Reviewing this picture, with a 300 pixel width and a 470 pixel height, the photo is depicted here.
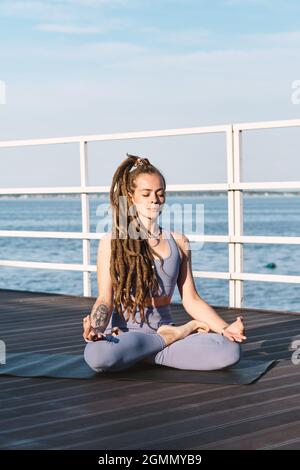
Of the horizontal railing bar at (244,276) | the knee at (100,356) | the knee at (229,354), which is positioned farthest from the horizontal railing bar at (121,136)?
the knee at (100,356)

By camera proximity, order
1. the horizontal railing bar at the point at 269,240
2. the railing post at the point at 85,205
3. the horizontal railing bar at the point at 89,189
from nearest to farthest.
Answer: the horizontal railing bar at the point at 269,240
the horizontal railing bar at the point at 89,189
the railing post at the point at 85,205

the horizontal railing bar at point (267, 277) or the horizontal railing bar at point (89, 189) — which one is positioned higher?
the horizontal railing bar at point (89, 189)

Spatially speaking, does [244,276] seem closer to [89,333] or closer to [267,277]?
[267,277]

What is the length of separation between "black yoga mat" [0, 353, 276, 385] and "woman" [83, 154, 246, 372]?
43mm

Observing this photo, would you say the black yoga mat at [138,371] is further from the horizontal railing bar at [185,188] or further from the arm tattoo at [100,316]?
the horizontal railing bar at [185,188]

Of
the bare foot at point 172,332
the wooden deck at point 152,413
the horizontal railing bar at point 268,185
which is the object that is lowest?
the wooden deck at point 152,413

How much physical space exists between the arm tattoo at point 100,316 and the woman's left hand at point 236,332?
52 cm

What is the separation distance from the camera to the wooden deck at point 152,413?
2703 millimetres

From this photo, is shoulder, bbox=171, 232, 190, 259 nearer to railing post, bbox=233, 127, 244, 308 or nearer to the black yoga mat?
the black yoga mat

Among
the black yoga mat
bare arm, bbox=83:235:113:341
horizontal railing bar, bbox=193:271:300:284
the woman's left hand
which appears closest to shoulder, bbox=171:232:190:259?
bare arm, bbox=83:235:113:341

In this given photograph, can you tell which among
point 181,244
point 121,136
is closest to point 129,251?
point 181,244

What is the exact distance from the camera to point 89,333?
3605 millimetres
